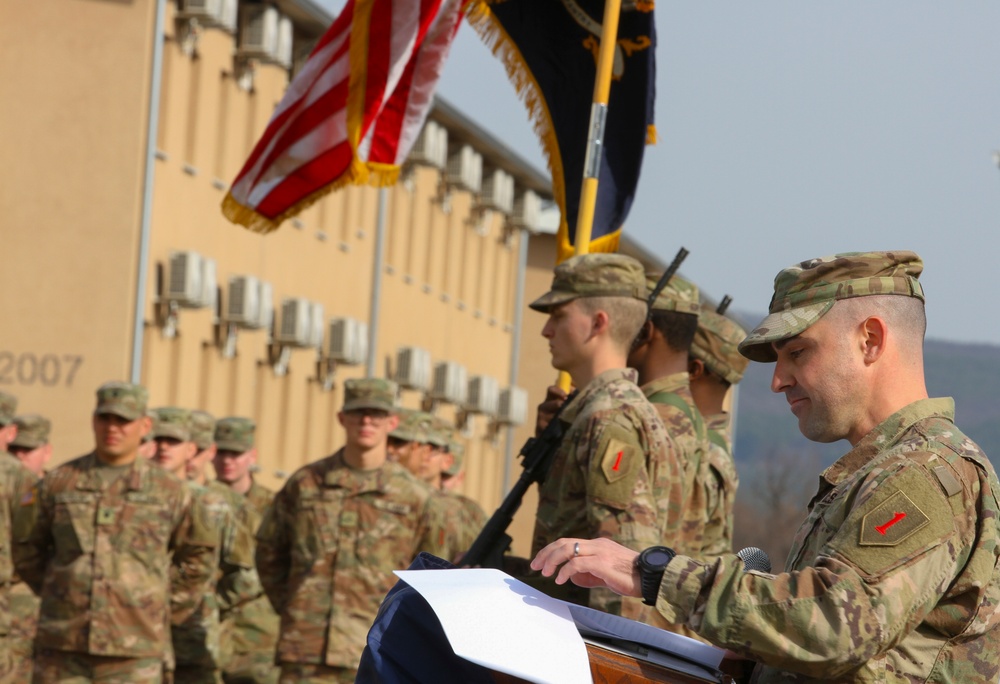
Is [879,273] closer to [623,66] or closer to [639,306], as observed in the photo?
[639,306]

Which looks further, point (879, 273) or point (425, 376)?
point (425, 376)

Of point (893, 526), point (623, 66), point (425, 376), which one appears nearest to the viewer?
point (893, 526)

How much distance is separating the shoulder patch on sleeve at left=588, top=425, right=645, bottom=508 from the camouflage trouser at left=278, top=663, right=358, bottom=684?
207 inches

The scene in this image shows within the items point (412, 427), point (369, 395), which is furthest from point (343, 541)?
point (412, 427)

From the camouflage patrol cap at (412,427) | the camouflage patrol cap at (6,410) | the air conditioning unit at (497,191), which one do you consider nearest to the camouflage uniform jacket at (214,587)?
the camouflage patrol cap at (412,427)

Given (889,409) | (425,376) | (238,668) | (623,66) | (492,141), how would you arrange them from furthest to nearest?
(492,141) → (425,376) → (238,668) → (623,66) → (889,409)

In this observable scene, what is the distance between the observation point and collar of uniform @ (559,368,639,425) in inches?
267

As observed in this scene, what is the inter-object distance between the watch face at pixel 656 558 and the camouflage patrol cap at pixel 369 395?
782 centimetres

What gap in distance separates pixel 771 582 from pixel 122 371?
75.1ft

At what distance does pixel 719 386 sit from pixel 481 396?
34.8 meters

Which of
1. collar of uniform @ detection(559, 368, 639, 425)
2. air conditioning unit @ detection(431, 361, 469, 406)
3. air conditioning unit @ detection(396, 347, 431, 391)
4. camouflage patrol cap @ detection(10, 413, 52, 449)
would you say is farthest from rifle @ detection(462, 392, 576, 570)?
air conditioning unit @ detection(431, 361, 469, 406)

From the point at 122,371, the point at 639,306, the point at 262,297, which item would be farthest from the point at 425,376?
the point at 639,306

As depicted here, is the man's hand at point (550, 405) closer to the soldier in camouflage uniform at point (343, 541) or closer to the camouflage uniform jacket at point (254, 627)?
the soldier in camouflage uniform at point (343, 541)

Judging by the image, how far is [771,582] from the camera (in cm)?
396
